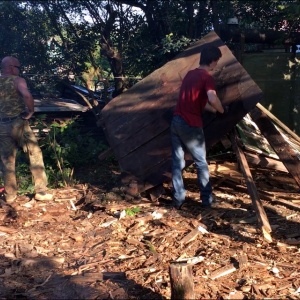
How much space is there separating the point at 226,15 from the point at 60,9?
129 inches

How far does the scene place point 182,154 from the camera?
5949 mm

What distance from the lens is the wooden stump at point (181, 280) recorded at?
11.6 feet

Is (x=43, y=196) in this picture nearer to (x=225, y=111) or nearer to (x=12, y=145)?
(x=12, y=145)

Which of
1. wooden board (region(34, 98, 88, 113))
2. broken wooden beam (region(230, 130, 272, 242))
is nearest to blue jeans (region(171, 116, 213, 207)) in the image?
broken wooden beam (region(230, 130, 272, 242))

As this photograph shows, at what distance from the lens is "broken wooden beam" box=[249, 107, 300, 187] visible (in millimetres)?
5762

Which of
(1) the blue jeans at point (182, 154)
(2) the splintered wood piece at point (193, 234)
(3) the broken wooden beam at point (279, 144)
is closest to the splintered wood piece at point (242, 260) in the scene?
(2) the splintered wood piece at point (193, 234)

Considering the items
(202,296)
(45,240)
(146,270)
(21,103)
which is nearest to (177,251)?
(146,270)

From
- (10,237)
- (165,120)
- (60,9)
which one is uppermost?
(60,9)

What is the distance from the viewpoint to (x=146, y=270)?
4504 mm

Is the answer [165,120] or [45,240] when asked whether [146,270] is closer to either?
[45,240]

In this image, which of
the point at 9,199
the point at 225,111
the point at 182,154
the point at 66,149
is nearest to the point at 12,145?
the point at 9,199

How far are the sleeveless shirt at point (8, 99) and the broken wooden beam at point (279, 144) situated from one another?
3402mm

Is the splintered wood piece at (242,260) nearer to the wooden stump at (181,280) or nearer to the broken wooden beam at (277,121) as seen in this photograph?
the wooden stump at (181,280)

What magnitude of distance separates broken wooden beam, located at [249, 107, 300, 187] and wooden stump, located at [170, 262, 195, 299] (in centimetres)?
273
